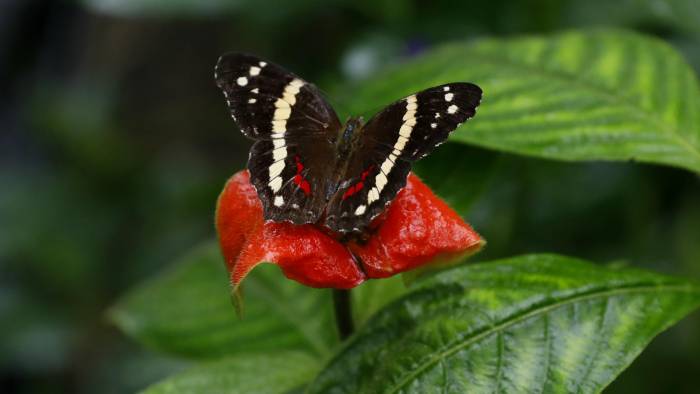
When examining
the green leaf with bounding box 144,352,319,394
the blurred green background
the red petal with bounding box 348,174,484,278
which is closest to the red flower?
the red petal with bounding box 348,174,484,278

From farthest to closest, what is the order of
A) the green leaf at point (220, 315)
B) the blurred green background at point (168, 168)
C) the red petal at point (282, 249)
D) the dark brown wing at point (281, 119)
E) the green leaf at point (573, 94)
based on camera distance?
1. the blurred green background at point (168, 168)
2. the green leaf at point (220, 315)
3. the green leaf at point (573, 94)
4. the dark brown wing at point (281, 119)
5. the red petal at point (282, 249)

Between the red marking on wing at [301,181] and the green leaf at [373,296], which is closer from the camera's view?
the red marking on wing at [301,181]

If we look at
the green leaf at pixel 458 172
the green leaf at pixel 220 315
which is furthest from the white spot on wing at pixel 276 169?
the green leaf at pixel 220 315

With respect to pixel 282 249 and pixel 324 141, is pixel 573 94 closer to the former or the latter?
pixel 324 141

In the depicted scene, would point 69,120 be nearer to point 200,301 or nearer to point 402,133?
point 200,301

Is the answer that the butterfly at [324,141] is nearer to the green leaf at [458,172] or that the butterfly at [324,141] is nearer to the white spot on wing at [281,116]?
the white spot on wing at [281,116]

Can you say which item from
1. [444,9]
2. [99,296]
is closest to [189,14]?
[444,9]
